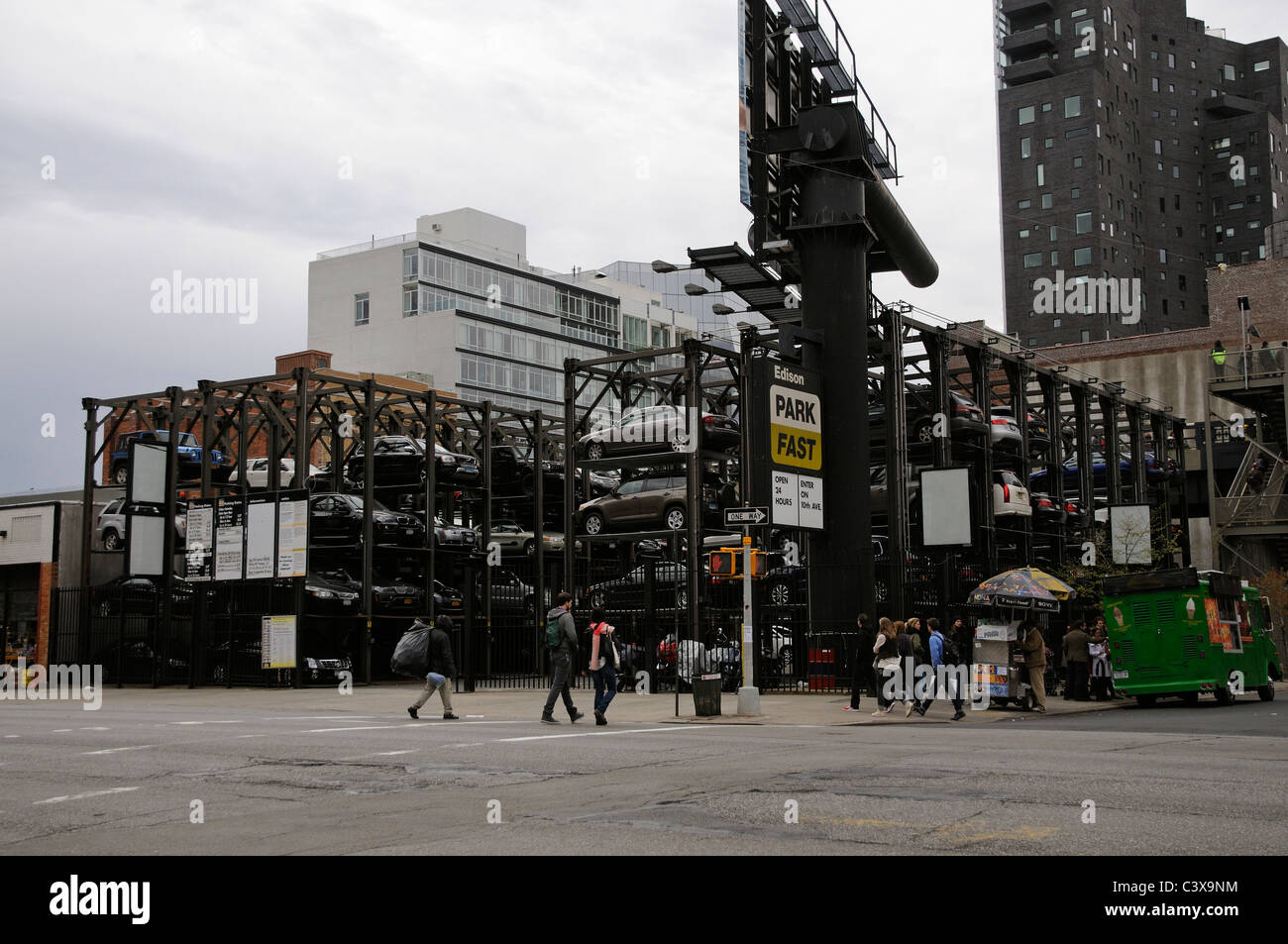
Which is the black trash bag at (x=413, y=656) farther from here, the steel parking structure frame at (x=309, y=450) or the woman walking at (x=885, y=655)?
the steel parking structure frame at (x=309, y=450)

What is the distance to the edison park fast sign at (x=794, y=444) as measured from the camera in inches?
970

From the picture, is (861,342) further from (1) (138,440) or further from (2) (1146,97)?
(2) (1146,97)

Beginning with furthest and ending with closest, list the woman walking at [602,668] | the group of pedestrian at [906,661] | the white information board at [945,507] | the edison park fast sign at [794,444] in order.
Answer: the white information board at [945,507], the edison park fast sign at [794,444], the group of pedestrian at [906,661], the woman walking at [602,668]

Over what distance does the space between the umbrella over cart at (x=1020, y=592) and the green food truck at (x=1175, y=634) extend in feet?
5.70

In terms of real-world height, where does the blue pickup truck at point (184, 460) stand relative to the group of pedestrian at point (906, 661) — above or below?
above

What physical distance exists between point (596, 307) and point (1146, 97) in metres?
52.1

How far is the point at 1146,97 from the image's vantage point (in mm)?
111875

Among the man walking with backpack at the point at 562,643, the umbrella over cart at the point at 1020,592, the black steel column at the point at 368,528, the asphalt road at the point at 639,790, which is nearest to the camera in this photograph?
the asphalt road at the point at 639,790

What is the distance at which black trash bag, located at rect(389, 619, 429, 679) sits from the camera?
19281 mm

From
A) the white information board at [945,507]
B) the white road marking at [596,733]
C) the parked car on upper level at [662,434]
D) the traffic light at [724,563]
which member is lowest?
the white road marking at [596,733]

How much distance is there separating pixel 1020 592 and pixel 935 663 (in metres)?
2.17

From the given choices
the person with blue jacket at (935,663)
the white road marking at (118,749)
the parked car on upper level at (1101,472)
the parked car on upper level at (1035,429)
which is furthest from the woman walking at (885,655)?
the parked car on upper level at (1101,472)

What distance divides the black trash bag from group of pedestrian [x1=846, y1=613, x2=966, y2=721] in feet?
23.4
